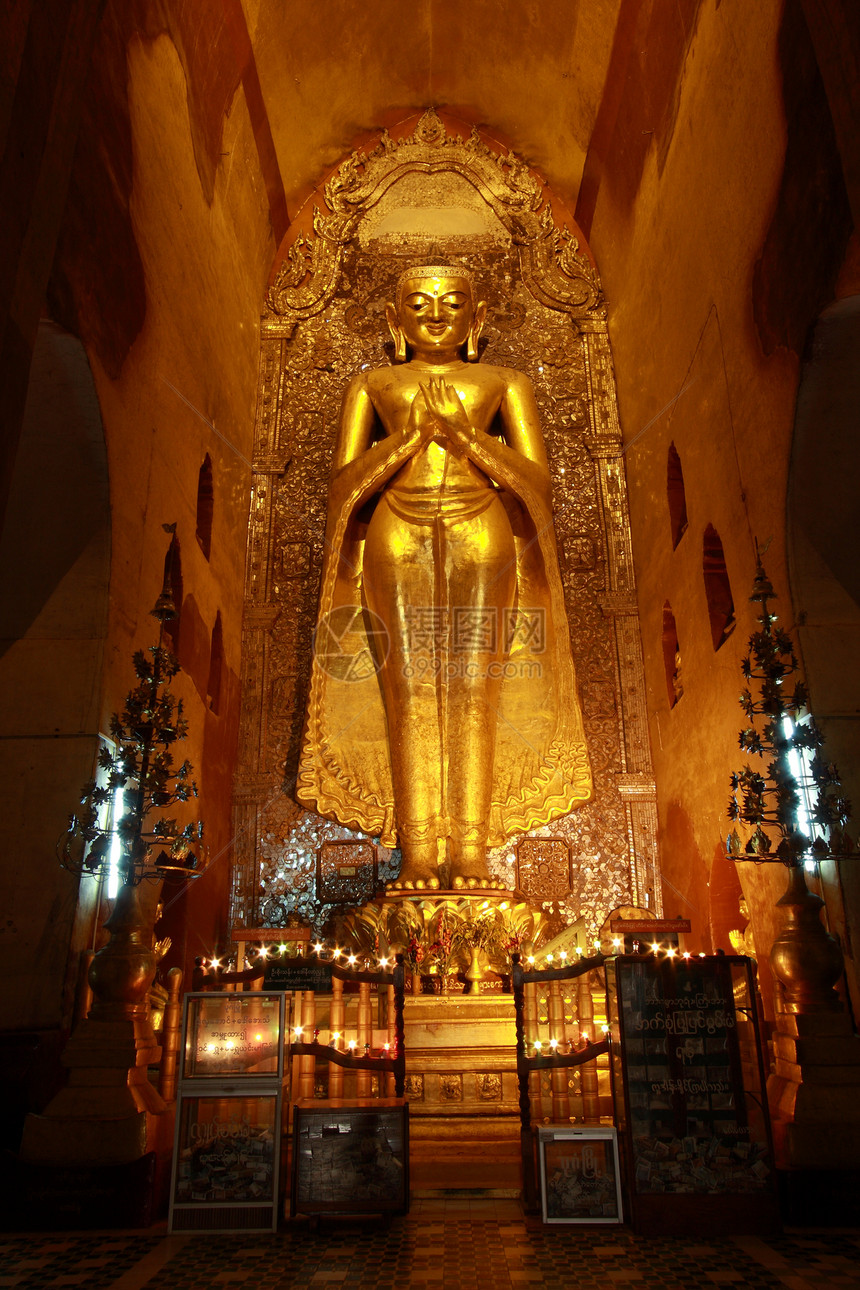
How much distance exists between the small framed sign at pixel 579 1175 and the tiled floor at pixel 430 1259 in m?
0.06

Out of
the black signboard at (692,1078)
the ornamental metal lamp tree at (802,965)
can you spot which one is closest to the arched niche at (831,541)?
the ornamental metal lamp tree at (802,965)

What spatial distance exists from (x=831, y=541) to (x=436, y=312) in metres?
3.40

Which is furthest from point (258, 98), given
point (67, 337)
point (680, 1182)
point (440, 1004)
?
point (680, 1182)

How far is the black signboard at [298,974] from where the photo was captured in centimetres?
389

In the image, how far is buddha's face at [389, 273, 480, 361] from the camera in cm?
682

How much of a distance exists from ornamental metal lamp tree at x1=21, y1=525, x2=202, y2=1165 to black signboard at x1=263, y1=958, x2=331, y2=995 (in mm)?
528

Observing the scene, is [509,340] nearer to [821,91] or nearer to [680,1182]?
[821,91]

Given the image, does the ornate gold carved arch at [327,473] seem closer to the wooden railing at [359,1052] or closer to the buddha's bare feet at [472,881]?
the buddha's bare feet at [472,881]

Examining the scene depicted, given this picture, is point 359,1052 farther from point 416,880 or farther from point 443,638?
point 443,638

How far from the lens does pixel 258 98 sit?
7297mm

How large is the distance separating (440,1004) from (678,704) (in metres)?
2.67

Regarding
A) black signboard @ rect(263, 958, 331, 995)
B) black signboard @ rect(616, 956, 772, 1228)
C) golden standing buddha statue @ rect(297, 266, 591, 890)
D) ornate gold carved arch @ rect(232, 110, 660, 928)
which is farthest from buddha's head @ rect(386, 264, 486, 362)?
black signboard @ rect(616, 956, 772, 1228)

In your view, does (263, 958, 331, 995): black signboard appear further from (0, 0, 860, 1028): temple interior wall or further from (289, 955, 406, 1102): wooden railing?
(0, 0, 860, 1028): temple interior wall

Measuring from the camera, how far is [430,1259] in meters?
2.81
